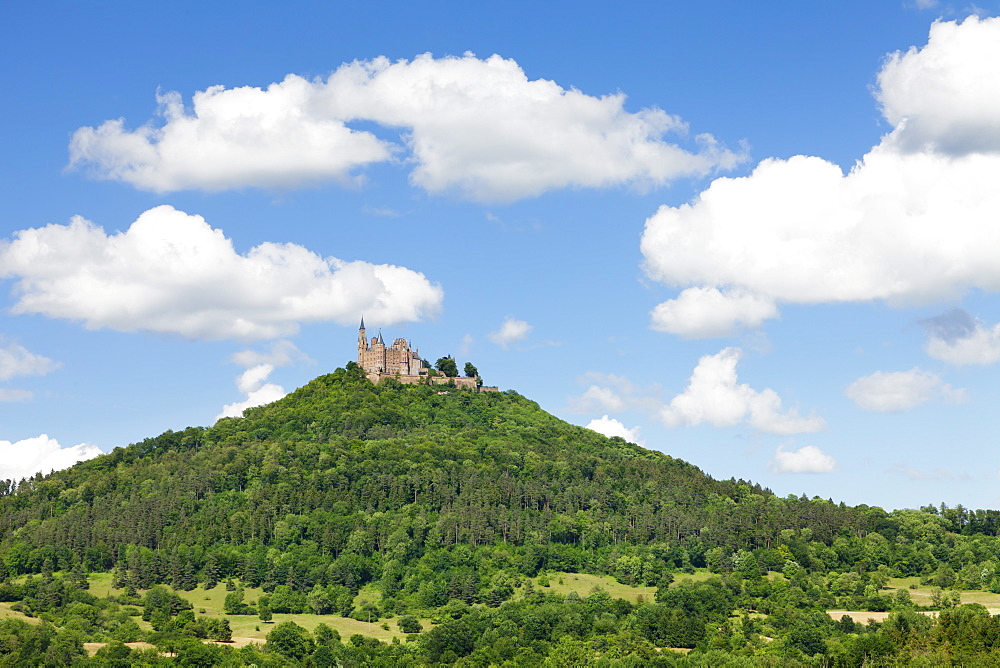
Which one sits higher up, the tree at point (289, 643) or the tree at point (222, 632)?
the tree at point (222, 632)

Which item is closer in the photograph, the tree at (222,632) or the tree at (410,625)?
the tree at (222,632)

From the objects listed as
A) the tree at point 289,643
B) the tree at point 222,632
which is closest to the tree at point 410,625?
the tree at point 289,643

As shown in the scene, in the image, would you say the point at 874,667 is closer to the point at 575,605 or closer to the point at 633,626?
the point at 633,626

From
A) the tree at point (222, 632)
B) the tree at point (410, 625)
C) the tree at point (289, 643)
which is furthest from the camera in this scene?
the tree at point (410, 625)

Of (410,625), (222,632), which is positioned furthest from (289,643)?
(410,625)

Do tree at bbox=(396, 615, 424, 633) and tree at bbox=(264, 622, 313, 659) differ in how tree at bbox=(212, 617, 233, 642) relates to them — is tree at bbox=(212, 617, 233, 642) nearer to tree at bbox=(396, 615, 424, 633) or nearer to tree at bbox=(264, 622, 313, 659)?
tree at bbox=(264, 622, 313, 659)

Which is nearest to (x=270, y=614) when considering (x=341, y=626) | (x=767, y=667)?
(x=341, y=626)

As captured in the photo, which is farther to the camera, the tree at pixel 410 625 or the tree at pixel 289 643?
the tree at pixel 410 625

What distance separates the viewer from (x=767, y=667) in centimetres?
14850

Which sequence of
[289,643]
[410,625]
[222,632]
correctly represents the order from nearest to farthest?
[289,643] → [222,632] → [410,625]

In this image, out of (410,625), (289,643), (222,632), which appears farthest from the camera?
(410,625)

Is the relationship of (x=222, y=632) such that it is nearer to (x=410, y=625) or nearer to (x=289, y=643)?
(x=289, y=643)

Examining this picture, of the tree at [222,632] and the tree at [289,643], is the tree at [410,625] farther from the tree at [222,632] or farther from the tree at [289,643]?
the tree at [222,632]

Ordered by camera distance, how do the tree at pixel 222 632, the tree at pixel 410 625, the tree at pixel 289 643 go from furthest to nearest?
the tree at pixel 410 625, the tree at pixel 222 632, the tree at pixel 289 643
